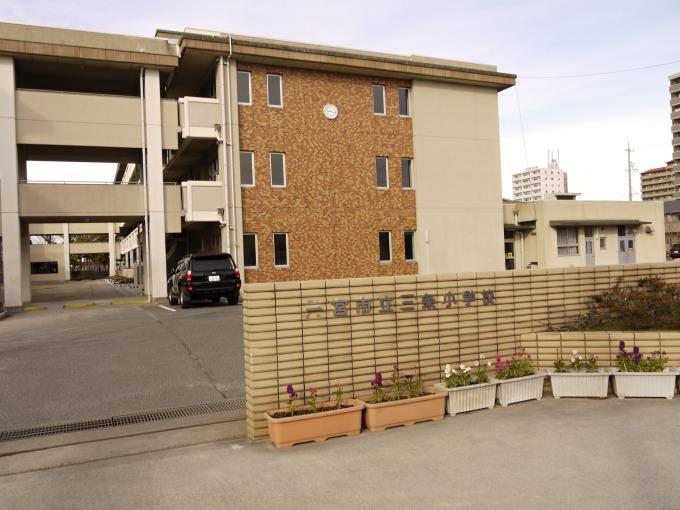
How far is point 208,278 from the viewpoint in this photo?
19.4 meters

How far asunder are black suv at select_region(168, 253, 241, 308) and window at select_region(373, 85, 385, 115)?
11442mm

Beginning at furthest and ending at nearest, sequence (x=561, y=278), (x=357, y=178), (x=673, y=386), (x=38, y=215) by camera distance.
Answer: (x=357, y=178) < (x=38, y=215) < (x=561, y=278) < (x=673, y=386)

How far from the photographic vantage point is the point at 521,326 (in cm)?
784

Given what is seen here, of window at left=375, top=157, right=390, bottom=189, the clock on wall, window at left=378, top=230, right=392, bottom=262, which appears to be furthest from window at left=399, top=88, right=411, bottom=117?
window at left=378, top=230, right=392, bottom=262

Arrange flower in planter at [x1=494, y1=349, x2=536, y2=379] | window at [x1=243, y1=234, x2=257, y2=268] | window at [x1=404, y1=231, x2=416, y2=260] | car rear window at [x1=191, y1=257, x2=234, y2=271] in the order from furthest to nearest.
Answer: window at [x1=404, y1=231, x2=416, y2=260], window at [x1=243, y1=234, x2=257, y2=268], car rear window at [x1=191, y1=257, x2=234, y2=271], flower in planter at [x1=494, y1=349, x2=536, y2=379]

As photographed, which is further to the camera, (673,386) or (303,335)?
(673,386)

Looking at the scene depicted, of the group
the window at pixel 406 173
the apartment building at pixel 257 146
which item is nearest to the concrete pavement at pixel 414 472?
the apartment building at pixel 257 146

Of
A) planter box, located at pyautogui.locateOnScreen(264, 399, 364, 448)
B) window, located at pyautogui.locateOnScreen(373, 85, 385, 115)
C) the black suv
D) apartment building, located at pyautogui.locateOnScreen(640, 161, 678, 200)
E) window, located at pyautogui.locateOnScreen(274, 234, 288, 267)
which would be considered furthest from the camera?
apartment building, located at pyautogui.locateOnScreen(640, 161, 678, 200)

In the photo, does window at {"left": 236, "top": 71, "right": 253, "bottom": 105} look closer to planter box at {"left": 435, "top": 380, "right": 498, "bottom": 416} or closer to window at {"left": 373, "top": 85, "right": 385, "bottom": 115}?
window at {"left": 373, "top": 85, "right": 385, "bottom": 115}

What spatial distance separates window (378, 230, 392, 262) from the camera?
26.5 m

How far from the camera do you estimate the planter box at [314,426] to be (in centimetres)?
566

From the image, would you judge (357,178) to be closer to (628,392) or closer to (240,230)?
(240,230)

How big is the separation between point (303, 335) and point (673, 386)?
4.67 m

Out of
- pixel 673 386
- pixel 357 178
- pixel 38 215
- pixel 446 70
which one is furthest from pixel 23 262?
pixel 673 386
